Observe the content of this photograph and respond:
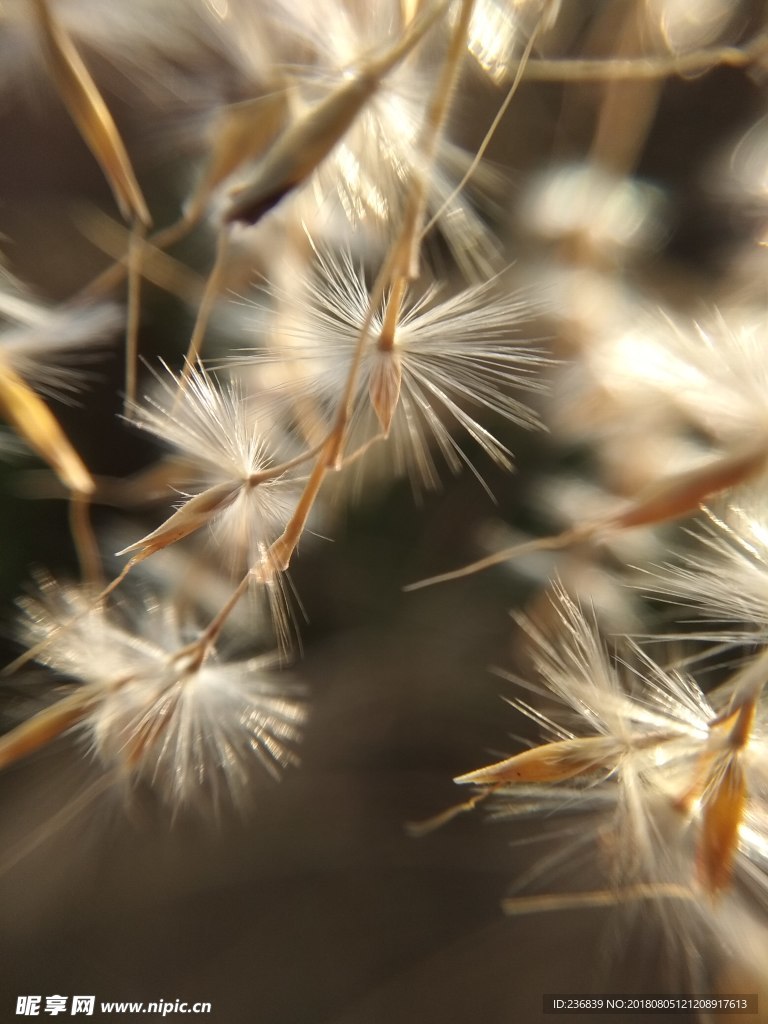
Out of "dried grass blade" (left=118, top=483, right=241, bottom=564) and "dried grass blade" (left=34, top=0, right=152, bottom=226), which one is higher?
"dried grass blade" (left=34, top=0, right=152, bottom=226)

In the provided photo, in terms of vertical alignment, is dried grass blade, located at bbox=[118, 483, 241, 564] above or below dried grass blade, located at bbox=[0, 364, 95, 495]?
below

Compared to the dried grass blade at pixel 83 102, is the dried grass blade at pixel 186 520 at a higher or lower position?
lower

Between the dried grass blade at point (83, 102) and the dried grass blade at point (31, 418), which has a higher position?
the dried grass blade at point (83, 102)

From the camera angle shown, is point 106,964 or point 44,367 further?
point 106,964

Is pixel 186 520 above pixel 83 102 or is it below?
below

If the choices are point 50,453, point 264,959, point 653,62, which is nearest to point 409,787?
point 264,959

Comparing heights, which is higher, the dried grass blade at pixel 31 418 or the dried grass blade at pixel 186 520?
the dried grass blade at pixel 31 418

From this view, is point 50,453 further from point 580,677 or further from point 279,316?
point 580,677

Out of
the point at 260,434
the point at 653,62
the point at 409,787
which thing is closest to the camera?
the point at 260,434


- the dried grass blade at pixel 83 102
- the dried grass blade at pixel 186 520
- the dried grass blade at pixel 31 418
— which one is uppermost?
the dried grass blade at pixel 83 102

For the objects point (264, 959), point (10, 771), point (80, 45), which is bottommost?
point (264, 959)

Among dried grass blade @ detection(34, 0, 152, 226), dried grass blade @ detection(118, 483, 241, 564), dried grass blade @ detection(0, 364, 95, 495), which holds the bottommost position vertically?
dried grass blade @ detection(118, 483, 241, 564)
